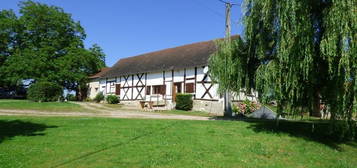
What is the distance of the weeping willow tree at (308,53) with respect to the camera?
6793 mm

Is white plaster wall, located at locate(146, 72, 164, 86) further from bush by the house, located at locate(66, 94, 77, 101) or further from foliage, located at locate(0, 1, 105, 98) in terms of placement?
bush by the house, located at locate(66, 94, 77, 101)

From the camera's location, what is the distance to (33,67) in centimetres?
2723

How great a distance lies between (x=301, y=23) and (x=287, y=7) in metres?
0.60

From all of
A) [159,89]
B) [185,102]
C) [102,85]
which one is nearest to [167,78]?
[159,89]

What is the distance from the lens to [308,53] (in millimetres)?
7277

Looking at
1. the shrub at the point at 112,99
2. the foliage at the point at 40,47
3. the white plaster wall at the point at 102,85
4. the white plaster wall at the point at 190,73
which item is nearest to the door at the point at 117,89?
the shrub at the point at 112,99

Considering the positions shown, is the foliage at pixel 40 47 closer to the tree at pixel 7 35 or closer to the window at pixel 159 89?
the tree at pixel 7 35

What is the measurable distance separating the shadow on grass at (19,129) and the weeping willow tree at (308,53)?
727cm

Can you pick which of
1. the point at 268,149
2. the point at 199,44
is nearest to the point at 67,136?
the point at 268,149

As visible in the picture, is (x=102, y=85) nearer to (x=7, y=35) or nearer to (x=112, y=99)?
(x=112, y=99)

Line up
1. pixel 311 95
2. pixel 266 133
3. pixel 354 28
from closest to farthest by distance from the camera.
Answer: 1. pixel 354 28
2. pixel 311 95
3. pixel 266 133

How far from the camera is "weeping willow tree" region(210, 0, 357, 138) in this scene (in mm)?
6793

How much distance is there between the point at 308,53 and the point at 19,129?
9.31 m

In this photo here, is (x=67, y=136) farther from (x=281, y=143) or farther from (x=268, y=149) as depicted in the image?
(x=281, y=143)
